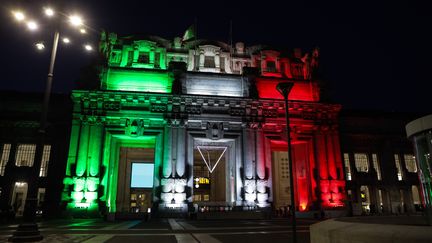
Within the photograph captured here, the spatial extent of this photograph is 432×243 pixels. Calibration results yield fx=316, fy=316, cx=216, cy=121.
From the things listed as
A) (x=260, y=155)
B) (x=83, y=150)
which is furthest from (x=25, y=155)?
(x=260, y=155)

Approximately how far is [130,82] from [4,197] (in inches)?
761

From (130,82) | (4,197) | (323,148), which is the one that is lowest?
(4,197)

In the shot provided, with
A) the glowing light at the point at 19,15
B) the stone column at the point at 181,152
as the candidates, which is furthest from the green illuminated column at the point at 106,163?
the glowing light at the point at 19,15

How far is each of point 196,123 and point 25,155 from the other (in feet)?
69.0

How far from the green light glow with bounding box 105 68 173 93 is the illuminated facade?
122 mm

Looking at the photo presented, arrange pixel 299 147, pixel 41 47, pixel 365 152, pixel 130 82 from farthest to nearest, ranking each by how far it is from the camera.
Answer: pixel 365 152
pixel 299 147
pixel 130 82
pixel 41 47

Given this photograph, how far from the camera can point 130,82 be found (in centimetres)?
3909

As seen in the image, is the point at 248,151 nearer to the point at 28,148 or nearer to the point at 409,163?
the point at 409,163

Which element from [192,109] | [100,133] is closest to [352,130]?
[192,109]

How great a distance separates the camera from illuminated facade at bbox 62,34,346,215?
1383 inches

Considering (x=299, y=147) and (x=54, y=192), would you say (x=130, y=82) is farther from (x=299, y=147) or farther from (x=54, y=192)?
(x=299, y=147)

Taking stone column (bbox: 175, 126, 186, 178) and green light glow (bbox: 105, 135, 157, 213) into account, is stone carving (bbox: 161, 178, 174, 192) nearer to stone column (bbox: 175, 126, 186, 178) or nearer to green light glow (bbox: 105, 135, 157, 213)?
stone column (bbox: 175, 126, 186, 178)

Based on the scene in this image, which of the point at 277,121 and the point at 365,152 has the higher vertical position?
the point at 277,121

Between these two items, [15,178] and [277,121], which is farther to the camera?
[277,121]
